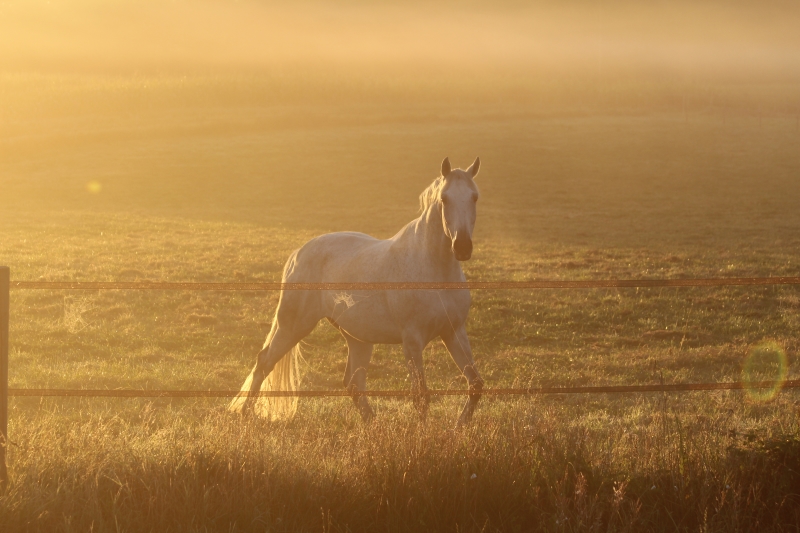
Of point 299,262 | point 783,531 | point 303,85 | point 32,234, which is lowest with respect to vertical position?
point 32,234

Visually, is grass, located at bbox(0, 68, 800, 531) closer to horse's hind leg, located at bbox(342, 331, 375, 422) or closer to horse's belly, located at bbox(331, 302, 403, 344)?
horse's hind leg, located at bbox(342, 331, 375, 422)

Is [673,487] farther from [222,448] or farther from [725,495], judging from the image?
[222,448]

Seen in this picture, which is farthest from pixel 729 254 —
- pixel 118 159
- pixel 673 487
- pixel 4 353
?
pixel 118 159

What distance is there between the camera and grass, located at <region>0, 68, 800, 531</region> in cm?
449

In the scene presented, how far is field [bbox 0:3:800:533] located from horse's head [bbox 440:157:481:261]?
5.02 ft

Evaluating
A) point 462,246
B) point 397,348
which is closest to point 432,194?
point 462,246

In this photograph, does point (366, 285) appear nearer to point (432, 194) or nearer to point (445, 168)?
point (445, 168)

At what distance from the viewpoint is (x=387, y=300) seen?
25.3 feet

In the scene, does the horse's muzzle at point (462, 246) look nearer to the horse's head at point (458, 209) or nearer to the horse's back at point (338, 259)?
the horse's head at point (458, 209)

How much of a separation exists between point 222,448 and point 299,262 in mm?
3992

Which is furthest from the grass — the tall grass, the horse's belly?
the horse's belly

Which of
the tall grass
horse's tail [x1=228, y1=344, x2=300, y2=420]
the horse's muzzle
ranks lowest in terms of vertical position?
horse's tail [x1=228, y1=344, x2=300, y2=420]

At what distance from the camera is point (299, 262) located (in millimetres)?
8688

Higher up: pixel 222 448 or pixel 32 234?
pixel 222 448
